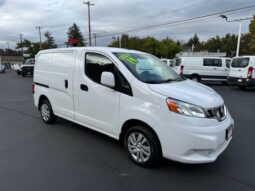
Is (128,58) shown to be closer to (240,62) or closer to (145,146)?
(145,146)

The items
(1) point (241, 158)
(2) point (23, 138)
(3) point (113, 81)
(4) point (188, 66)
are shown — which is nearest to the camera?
(3) point (113, 81)

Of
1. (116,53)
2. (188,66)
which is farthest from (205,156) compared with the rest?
(188,66)

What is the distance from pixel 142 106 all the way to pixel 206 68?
12.6 metres

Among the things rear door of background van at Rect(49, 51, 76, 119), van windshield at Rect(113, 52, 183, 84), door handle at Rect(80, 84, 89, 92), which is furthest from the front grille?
rear door of background van at Rect(49, 51, 76, 119)

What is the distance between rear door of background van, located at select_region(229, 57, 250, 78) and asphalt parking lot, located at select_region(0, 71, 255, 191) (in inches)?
299

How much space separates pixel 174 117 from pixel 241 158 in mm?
1663

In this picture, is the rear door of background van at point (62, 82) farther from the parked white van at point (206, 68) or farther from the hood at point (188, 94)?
the parked white van at point (206, 68)

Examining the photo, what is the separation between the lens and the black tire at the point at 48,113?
5207 millimetres

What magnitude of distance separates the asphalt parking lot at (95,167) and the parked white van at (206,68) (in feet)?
33.4

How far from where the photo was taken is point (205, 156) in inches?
114

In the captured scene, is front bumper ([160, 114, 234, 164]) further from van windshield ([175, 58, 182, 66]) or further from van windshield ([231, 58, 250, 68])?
van windshield ([175, 58, 182, 66])

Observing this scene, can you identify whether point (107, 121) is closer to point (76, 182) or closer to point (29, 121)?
point (76, 182)

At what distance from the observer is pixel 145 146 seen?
127 inches

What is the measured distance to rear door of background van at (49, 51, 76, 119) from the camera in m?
4.36
